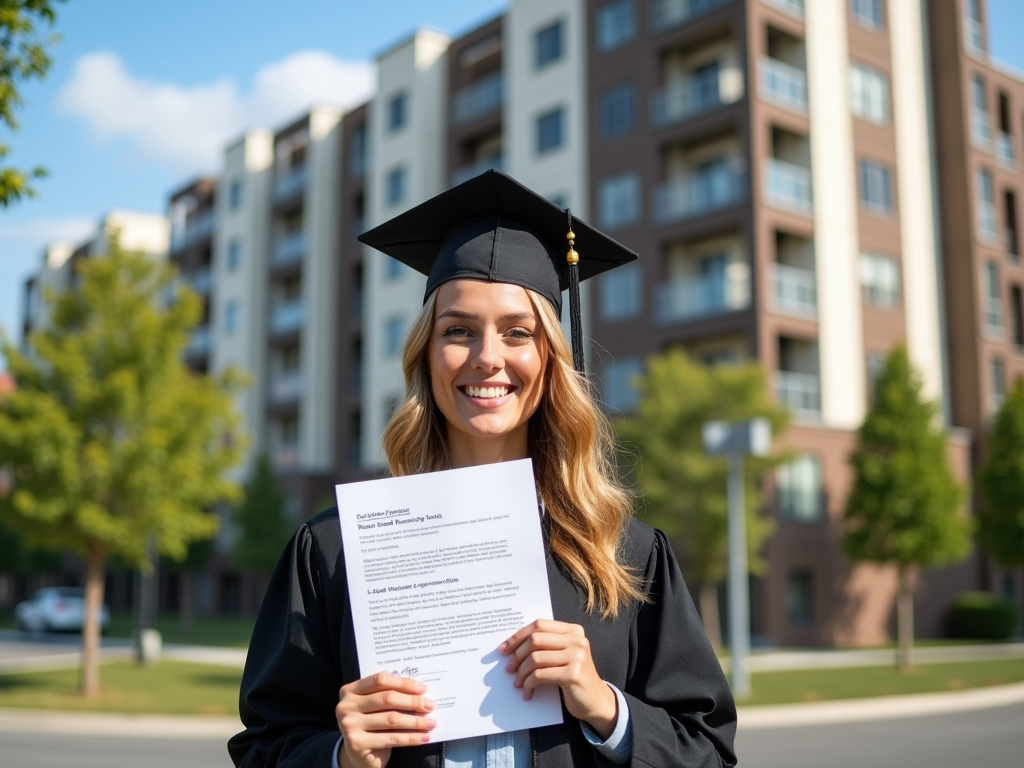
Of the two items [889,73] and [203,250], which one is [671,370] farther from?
[203,250]

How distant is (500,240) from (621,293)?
32381 millimetres

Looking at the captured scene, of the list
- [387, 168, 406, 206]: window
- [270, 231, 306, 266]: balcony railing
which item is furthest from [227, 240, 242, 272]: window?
[387, 168, 406, 206]: window

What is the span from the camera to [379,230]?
297cm

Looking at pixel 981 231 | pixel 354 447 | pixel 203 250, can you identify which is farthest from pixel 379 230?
pixel 203 250

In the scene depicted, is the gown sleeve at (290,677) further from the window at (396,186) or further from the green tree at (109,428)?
the window at (396,186)

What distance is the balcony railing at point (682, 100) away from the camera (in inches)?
A: 1299

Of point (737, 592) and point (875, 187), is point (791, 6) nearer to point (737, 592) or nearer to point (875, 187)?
point (875, 187)

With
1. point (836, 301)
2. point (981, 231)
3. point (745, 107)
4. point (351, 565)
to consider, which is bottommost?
point (351, 565)

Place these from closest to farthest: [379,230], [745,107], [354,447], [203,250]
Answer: [379,230] → [745,107] → [354,447] → [203,250]

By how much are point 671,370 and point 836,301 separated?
9.46 m

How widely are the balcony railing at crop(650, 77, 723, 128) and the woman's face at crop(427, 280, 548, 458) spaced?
31888 mm

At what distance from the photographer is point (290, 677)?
2396 millimetres

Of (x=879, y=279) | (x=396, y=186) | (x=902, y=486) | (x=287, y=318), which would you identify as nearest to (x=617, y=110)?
(x=879, y=279)

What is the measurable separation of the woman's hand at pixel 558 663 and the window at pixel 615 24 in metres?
35.6
